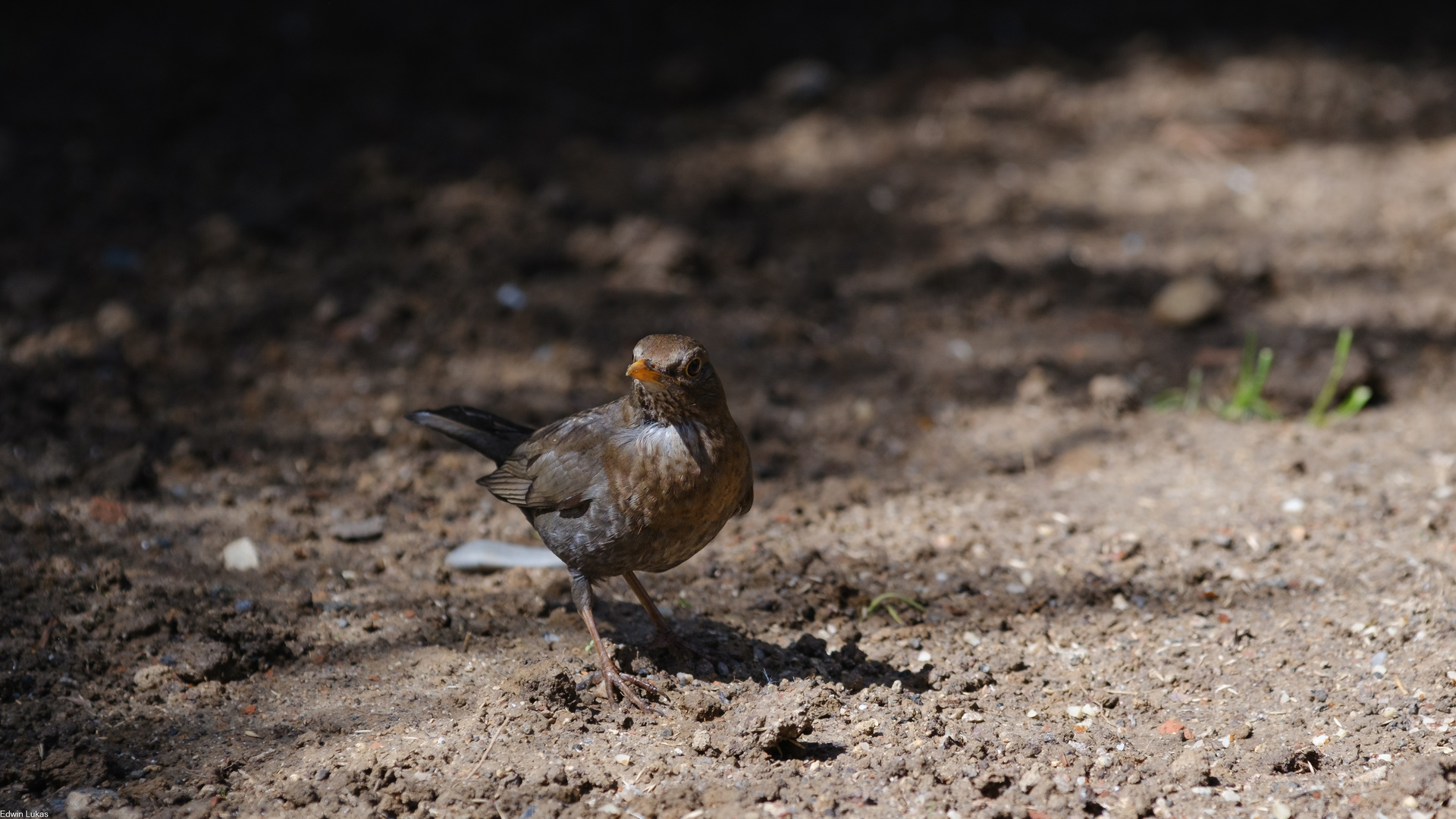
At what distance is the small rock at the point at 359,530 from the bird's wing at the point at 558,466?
2.37 feet

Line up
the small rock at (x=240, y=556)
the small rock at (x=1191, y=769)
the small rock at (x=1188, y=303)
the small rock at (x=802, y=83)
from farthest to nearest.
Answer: the small rock at (x=802, y=83) < the small rock at (x=1188, y=303) < the small rock at (x=240, y=556) < the small rock at (x=1191, y=769)

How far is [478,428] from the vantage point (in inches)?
154

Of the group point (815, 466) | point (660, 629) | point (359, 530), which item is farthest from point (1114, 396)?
point (359, 530)

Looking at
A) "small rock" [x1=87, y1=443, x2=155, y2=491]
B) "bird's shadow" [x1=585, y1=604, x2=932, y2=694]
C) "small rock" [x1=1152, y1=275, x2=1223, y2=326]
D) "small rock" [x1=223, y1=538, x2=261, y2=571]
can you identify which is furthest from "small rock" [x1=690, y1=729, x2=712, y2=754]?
"small rock" [x1=1152, y1=275, x2=1223, y2=326]

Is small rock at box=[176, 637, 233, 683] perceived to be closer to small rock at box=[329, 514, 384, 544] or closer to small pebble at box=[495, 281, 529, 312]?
small rock at box=[329, 514, 384, 544]

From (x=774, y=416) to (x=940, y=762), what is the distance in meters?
2.27

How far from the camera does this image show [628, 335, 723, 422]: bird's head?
3186mm

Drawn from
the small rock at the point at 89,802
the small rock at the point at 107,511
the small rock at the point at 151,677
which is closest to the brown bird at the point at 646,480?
the small rock at the point at 151,677

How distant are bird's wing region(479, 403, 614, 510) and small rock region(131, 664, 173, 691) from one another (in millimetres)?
1061

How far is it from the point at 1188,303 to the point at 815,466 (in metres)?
2.14

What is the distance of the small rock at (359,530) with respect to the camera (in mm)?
4262

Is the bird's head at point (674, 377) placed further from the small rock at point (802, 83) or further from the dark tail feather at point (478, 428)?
the small rock at point (802, 83)

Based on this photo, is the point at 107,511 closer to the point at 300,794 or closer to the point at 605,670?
the point at 300,794

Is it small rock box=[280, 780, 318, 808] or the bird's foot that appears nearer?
small rock box=[280, 780, 318, 808]
